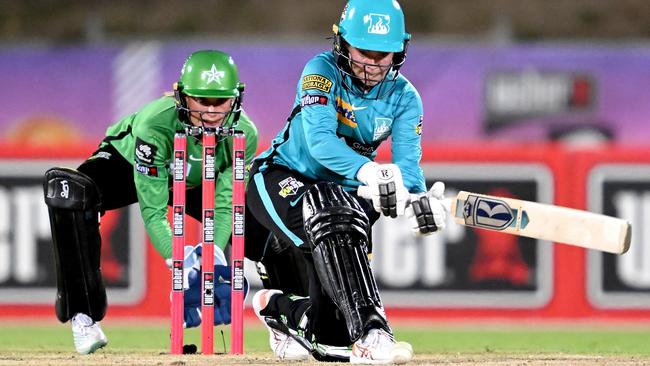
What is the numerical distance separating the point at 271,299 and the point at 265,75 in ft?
24.2

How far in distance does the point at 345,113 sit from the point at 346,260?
2.53 feet

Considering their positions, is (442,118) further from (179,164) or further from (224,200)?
(179,164)

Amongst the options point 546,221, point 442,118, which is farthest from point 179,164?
point 442,118

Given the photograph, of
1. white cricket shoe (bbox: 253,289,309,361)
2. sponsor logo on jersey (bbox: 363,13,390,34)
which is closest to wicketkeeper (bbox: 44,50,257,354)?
white cricket shoe (bbox: 253,289,309,361)

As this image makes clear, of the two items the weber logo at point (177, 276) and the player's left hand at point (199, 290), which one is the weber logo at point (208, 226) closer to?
the weber logo at point (177, 276)

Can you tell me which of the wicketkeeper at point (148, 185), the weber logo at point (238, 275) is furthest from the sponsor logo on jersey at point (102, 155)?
the weber logo at point (238, 275)

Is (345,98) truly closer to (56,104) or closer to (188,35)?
(56,104)

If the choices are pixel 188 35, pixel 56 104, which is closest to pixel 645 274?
pixel 56 104

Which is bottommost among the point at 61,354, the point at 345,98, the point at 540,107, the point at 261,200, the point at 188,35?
the point at 61,354

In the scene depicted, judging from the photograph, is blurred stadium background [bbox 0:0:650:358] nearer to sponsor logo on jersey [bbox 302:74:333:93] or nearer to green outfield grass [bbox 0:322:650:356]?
green outfield grass [bbox 0:322:650:356]

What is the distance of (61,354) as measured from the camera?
21.9 ft

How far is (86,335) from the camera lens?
22.4 feet

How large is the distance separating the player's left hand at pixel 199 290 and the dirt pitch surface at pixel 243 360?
0.27 meters

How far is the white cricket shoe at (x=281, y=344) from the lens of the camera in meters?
6.30
